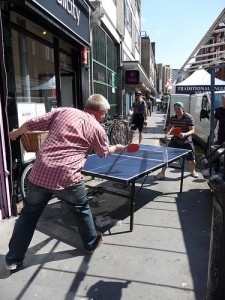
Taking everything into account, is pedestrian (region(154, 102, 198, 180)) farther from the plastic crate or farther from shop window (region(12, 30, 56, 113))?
the plastic crate

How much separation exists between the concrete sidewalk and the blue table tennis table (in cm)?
43

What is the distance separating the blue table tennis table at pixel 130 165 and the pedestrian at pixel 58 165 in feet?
2.45

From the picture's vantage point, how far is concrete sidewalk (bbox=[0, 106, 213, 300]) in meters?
2.81

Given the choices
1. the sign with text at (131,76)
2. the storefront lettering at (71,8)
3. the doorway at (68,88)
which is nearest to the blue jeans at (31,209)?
the storefront lettering at (71,8)

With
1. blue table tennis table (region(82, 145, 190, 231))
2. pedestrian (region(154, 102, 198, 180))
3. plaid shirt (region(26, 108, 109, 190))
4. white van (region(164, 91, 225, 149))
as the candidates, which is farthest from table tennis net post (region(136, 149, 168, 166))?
white van (region(164, 91, 225, 149))

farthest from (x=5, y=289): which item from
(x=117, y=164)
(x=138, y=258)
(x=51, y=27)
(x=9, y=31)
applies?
(x=51, y=27)

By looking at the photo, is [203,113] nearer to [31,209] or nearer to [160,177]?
[160,177]

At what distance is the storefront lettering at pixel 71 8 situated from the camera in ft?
18.1

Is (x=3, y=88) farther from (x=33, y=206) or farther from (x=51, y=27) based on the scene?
(x=51, y=27)

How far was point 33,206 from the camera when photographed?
10.0 ft

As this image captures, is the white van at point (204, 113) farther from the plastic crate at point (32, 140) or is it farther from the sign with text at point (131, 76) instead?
the plastic crate at point (32, 140)

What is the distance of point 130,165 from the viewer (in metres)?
4.54

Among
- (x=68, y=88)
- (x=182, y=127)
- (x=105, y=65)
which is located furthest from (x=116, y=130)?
(x=182, y=127)

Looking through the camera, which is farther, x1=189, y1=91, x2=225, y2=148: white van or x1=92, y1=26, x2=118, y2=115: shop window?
x1=92, y1=26, x2=118, y2=115: shop window
